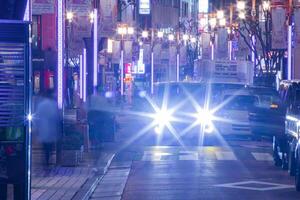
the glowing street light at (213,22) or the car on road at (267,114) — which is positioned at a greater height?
the glowing street light at (213,22)

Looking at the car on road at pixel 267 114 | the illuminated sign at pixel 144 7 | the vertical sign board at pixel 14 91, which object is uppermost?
the illuminated sign at pixel 144 7

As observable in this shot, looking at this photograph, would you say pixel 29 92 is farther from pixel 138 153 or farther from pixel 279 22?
pixel 279 22

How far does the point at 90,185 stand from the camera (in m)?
19.9

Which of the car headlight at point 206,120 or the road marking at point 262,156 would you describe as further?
the car headlight at point 206,120

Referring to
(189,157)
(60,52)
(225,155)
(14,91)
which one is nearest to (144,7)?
(225,155)

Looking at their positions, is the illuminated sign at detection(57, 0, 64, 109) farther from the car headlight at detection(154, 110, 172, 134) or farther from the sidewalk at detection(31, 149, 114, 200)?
the car headlight at detection(154, 110, 172, 134)

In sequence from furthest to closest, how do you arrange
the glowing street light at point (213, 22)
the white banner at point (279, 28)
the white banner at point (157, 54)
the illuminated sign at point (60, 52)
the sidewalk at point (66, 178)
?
the white banner at point (157, 54)
the glowing street light at point (213, 22)
the white banner at point (279, 28)
the illuminated sign at point (60, 52)
the sidewalk at point (66, 178)

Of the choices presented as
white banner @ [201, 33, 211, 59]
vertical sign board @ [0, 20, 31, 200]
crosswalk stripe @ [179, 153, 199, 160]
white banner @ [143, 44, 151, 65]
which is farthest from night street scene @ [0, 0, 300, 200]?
white banner @ [143, 44, 151, 65]

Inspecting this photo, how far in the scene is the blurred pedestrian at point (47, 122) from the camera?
23.8m

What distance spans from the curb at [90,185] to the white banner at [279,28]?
17.7m

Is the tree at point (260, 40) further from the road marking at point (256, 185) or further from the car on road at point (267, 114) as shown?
the road marking at point (256, 185)

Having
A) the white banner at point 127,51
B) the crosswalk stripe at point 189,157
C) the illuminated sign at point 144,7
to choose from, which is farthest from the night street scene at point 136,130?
the illuminated sign at point 144,7

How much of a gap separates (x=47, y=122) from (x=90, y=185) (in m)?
4.51

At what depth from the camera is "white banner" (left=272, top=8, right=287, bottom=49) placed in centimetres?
4072
